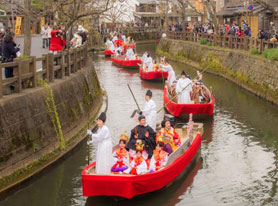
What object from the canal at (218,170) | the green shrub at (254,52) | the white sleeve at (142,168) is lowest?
the canal at (218,170)

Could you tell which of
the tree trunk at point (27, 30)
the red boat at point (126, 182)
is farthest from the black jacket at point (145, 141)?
the tree trunk at point (27, 30)

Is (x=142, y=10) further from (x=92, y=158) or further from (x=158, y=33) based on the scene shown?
(x=92, y=158)

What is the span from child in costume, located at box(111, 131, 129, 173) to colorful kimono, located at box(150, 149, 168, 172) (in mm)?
666

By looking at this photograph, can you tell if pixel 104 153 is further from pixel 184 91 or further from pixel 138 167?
pixel 184 91

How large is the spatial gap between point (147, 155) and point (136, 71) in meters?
27.6

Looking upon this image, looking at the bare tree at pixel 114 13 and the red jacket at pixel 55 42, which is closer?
the red jacket at pixel 55 42

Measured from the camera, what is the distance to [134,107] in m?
24.4

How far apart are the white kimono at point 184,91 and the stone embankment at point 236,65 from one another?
2158 mm

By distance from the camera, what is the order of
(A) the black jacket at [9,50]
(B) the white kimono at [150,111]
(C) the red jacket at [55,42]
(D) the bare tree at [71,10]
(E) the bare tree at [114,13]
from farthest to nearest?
(E) the bare tree at [114,13] < (C) the red jacket at [55,42] < (D) the bare tree at [71,10] < (B) the white kimono at [150,111] < (A) the black jacket at [9,50]

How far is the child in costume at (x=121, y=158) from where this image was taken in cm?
1234

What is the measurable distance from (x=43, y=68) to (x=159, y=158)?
5.88 meters

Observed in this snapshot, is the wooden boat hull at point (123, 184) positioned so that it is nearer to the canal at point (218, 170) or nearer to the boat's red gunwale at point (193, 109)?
the canal at point (218, 170)

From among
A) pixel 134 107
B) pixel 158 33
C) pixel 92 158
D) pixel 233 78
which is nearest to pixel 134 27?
pixel 158 33

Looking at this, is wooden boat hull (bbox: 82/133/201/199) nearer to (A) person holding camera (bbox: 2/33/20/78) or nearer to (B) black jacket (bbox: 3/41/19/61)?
(A) person holding camera (bbox: 2/33/20/78)
